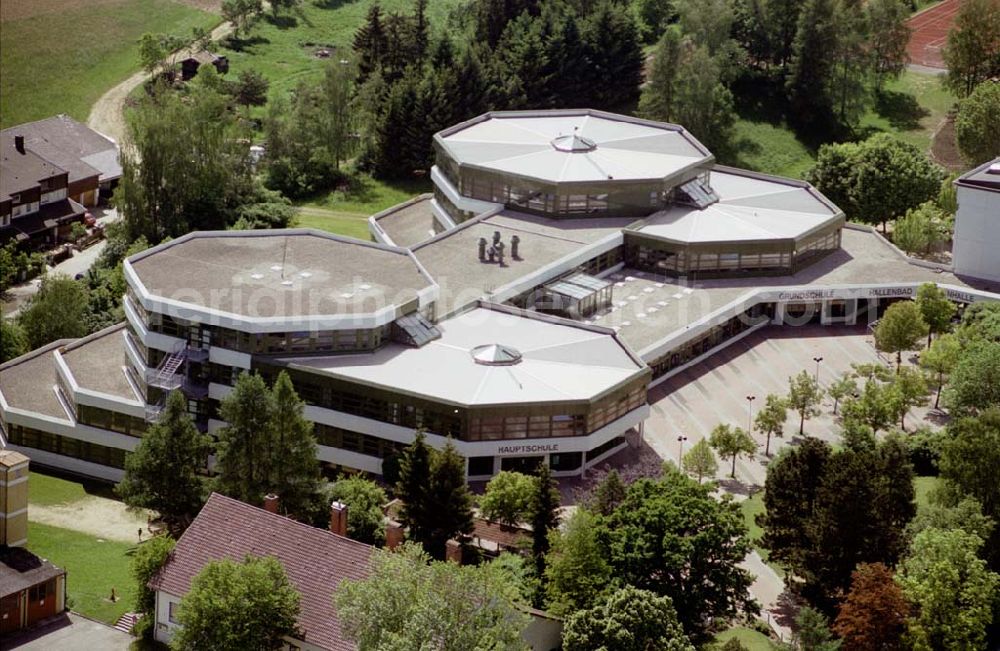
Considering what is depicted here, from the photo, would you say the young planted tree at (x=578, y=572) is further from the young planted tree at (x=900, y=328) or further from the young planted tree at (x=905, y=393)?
the young planted tree at (x=900, y=328)

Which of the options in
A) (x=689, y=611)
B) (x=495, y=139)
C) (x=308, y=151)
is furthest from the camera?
(x=308, y=151)

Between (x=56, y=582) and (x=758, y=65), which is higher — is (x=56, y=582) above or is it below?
below

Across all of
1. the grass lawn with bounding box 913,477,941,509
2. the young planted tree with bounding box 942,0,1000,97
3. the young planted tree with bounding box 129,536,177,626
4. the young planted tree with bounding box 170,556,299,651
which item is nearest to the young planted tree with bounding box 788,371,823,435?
the grass lawn with bounding box 913,477,941,509

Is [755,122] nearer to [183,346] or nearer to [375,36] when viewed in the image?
[375,36]

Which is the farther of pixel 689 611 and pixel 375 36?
pixel 375 36

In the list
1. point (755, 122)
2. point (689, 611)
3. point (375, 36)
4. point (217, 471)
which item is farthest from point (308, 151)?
point (689, 611)

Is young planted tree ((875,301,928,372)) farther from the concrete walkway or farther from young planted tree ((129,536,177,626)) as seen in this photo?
the concrete walkway
